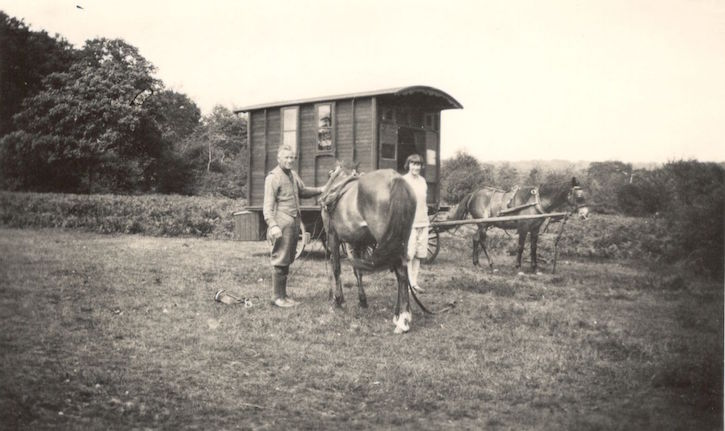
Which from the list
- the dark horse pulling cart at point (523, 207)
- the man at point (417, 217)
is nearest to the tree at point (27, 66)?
the man at point (417, 217)

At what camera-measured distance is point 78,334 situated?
19.0ft

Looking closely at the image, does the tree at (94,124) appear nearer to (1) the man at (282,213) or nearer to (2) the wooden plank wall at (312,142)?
(2) the wooden plank wall at (312,142)

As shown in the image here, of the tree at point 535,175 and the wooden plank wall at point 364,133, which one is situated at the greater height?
the wooden plank wall at point 364,133

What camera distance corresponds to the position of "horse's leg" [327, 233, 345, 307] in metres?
7.40

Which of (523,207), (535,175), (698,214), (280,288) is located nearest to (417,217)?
(280,288)

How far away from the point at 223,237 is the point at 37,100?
6.94 m

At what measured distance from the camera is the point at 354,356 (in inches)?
210

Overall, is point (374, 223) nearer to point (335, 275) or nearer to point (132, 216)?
point (335, 275)

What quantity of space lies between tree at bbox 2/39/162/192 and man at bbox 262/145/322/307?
1034 centimetres

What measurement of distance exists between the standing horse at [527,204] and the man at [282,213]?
17.8 ft

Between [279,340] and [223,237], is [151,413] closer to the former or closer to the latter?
[279,340]

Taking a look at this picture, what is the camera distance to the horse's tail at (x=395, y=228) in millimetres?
6004

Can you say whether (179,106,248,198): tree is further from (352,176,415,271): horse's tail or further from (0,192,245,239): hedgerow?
(352,176,415,271): horse's tail

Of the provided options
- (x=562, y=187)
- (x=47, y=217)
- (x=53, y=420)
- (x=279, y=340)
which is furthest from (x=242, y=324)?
(x=47, y=217)
